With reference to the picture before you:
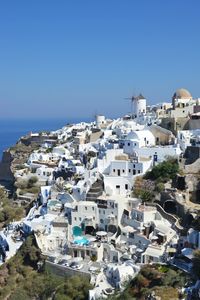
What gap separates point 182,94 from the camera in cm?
4641

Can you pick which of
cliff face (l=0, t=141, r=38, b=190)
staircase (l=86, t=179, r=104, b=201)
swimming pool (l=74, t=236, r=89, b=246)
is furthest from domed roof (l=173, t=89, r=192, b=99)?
swimming pool (l=74, t=236, r=89, b=246)

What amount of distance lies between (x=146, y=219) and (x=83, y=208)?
382 centimetres

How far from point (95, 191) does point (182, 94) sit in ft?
72.7

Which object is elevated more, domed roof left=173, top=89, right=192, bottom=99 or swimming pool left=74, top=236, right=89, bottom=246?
domed roof left=173, top=89, right=192, bottom=99

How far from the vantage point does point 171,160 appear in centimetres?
2975

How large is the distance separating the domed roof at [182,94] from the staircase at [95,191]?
68.3 feet

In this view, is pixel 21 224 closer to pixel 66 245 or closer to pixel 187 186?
pixel 66 245

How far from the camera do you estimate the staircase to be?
27453 mm

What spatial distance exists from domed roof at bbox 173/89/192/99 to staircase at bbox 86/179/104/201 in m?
20.8

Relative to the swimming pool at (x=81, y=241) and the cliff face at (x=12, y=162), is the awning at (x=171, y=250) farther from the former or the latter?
the cliff face at (x=12, y=162)

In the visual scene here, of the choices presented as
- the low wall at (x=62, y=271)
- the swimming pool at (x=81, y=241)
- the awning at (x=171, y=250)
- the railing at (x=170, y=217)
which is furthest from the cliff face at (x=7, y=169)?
the awning at (x=171, y=250)

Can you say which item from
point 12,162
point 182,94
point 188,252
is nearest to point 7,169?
point 12,162

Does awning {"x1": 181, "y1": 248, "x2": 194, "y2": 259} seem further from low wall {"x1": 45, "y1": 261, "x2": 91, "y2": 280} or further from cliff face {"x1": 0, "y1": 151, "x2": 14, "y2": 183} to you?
cliff face {"x1": 0, "y1": 151, "x2": 14, "y2": 183}

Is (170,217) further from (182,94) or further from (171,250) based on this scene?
(182,94)
